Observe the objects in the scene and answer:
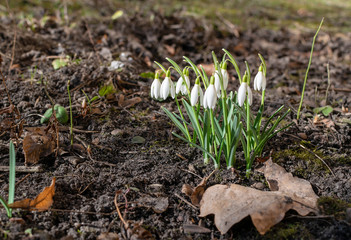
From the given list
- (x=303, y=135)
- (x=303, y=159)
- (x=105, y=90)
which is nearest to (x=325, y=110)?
(x=303, y=135)

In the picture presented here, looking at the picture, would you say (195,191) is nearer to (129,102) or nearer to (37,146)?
(37,146)

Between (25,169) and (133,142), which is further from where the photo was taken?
(133,142)

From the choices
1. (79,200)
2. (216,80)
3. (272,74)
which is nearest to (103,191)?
(79,200)

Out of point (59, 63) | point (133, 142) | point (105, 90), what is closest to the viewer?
point (133, 142)

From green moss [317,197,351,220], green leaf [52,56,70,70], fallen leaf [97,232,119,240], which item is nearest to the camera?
fallen leaf [97,232,119,240]

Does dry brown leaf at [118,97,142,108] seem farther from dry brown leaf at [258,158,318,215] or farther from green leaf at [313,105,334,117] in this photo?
green leaf at [313,105,334,117]

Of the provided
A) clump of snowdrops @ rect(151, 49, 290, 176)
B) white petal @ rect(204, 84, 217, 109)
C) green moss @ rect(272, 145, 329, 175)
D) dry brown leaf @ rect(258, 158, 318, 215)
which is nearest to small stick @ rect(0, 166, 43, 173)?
clump of snowdrops @ rect(151, 49, 290, 176)

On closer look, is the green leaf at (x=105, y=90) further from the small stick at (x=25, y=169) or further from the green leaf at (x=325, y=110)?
the green leaf at (x=325, y=110)
